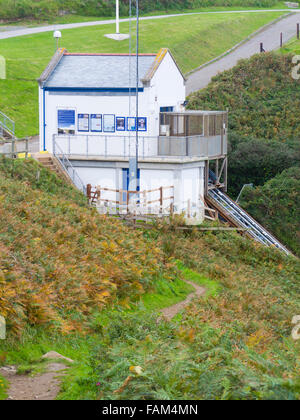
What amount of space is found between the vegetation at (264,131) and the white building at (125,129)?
722cm

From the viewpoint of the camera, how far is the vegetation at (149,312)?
40.5 ft

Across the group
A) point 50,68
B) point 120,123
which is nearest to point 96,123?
point 120,123

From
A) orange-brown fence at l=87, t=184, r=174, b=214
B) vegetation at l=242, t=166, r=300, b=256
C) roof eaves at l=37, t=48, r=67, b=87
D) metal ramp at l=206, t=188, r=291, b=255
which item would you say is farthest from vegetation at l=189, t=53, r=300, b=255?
roof eaves at l=37, t=48, r=67, b=87

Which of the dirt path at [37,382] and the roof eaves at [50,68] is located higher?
the roof eaves at [50,68]

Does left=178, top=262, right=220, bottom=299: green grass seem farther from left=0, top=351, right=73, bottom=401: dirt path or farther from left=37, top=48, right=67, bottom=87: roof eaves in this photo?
left=37, top=48, right=67, bottom=87: roof eaves

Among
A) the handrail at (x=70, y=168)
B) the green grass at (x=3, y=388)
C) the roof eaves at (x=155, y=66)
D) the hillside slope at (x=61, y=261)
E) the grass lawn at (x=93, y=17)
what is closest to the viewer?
the green grass at (x=3, y=388)

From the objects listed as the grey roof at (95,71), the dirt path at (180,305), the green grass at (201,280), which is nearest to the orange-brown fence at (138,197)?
the grey roof at (95,71)

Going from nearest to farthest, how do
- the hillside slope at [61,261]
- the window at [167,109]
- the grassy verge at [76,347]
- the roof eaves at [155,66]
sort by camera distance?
the grassy verge at [76,347], the hillside slope at [61,261], the roof eaves at [155,66], the window at [167,109]

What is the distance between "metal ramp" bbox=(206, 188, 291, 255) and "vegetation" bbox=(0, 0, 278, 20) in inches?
1731

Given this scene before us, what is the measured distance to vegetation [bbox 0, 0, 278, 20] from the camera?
248ft

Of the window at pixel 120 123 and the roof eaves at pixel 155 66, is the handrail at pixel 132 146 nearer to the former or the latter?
the window at pixel 120 123

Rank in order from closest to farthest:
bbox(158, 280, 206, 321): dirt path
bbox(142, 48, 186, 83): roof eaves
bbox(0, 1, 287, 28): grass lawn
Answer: bbox(158, 280, 206, 321): dirt path < bbox(142, 48, 186, 83): roof eaves < bbox(0, 1, 287, 28): grass lawn

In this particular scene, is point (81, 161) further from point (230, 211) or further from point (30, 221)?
point (30, 221)
